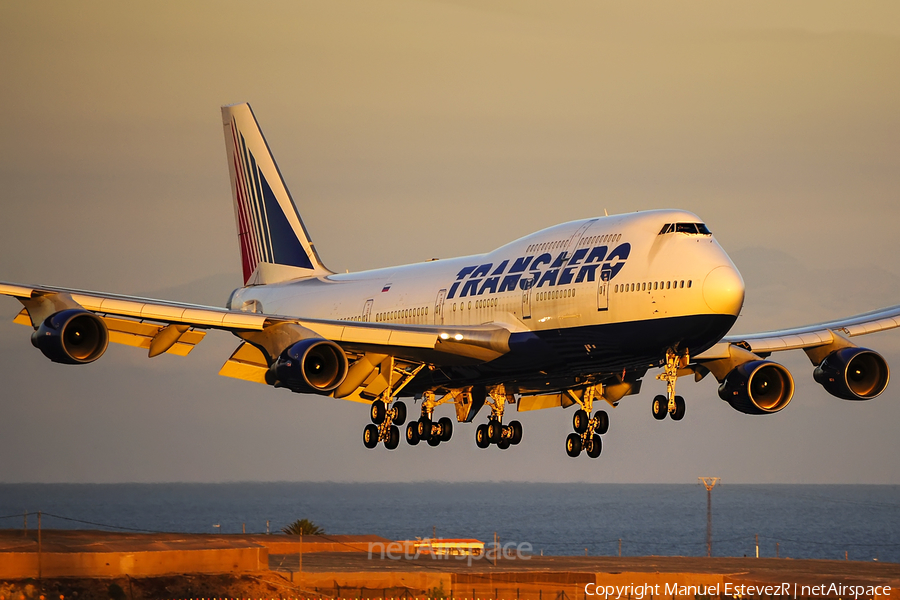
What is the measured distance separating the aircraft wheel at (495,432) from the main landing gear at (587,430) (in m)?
2.99

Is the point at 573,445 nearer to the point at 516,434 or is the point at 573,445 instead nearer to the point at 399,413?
the point at 516,434

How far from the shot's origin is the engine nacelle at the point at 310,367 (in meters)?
42.3

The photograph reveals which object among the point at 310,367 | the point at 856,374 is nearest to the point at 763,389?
the point at 856,374

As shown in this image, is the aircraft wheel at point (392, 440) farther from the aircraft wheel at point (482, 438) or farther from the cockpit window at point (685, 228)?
the cockpit window at point (685, 228)

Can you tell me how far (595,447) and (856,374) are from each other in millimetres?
10458

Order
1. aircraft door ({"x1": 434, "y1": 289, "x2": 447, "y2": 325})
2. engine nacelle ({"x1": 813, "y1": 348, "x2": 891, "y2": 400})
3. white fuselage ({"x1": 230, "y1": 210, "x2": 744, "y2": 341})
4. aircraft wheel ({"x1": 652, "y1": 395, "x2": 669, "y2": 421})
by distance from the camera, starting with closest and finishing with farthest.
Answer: white fuselage ({"x1": 230, "y1": 210, "x2": 744, "y2": 341}) → aircraft wheel ({"x1": 652, "y1": 395, "x2": 669, "y2": 421}) → engine nacelle ({"x1": 813, "y1": 348, "x2": 891, "y2": 400}) → aircraft door ({"x1": 434, "y1": 289, "x2": 447, "y2": 325})

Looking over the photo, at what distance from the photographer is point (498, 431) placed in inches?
1994

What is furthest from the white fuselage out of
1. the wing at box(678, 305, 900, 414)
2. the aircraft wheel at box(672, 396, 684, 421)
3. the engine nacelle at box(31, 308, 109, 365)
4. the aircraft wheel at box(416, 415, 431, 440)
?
the engine nacelle at box(31, 308, 109, 365)

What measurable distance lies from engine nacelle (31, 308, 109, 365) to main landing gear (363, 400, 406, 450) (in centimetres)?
1165

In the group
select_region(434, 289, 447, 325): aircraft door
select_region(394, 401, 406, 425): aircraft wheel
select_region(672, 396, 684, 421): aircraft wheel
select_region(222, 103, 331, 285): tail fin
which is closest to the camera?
select_region(672, 396, 684, 421): aircraft wheel

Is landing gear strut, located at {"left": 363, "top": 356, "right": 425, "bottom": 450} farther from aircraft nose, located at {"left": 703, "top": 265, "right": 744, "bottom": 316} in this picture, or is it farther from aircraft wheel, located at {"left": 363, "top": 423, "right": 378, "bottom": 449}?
aircraft nose, located at {"left": 703, "top": 265, "right": 744, "bottom": 316}

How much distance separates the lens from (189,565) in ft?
189

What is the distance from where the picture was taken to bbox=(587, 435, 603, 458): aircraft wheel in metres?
48.0

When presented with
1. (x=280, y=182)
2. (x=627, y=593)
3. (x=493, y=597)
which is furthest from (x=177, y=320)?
(x=627, y=593)
